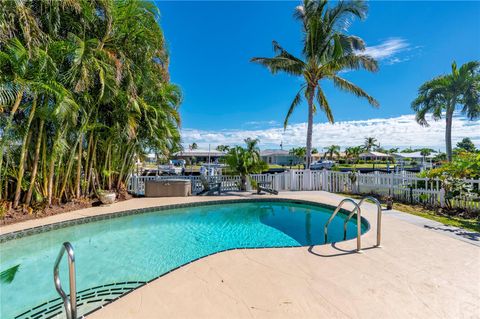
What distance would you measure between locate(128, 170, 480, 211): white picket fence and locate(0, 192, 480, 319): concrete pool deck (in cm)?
432

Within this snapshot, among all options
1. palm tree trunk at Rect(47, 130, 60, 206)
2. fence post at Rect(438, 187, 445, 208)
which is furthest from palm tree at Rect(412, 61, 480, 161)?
palm tree trunk at Rect(47, 130, 60, 206)

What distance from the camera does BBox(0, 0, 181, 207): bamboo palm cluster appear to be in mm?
5707

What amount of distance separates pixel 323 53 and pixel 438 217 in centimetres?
909

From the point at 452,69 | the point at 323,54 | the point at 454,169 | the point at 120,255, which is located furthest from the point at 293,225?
the point at 452,69

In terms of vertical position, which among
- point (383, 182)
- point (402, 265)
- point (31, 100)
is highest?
point (31, 100)

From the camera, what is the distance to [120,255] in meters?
4.81

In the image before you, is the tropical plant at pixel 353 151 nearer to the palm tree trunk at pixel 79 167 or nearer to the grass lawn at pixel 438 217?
the grass lawn at pixel 438 217

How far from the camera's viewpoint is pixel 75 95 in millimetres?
7070

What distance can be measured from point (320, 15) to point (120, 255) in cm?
1389

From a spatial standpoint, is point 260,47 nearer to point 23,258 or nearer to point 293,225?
point 293,225

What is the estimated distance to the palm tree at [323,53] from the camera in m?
12.1

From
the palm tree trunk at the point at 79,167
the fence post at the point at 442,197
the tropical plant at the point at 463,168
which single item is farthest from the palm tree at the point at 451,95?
the palm tree trunk at the point at 79,167

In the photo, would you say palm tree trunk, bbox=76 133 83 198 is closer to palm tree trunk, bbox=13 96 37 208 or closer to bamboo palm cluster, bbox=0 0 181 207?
bamboo palm cluster, bbox=0 0 181 207

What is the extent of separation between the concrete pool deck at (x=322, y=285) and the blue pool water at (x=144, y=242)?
3.58 feet
